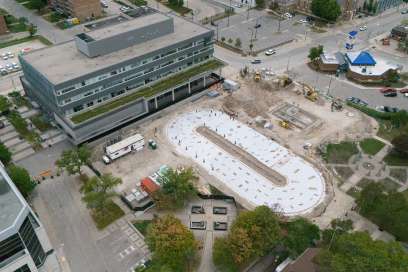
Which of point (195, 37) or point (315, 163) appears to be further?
point (195, 37)

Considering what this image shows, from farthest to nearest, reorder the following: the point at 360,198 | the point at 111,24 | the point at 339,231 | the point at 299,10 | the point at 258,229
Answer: the point at 299,10, the point at 111,24, the point at 360,198, the point at 339,231, the point at 258,229

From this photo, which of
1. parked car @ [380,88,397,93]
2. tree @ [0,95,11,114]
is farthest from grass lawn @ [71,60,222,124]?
parked car @ [380,88,397,93]

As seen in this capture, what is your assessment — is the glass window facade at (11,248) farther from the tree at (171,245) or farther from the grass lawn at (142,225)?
the grass lawn at (142,225)

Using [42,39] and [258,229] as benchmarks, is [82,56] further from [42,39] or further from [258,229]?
[258,229]

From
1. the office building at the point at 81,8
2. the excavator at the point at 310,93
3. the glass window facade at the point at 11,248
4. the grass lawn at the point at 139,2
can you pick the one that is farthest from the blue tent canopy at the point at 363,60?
the glass window facade at the point at 11,248

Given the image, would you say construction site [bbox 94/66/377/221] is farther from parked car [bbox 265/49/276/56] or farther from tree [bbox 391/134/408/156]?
parked car [bbox 265/49/276/56]

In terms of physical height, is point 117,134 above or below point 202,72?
below

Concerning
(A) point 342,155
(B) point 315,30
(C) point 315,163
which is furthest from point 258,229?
(B) point 315,30
